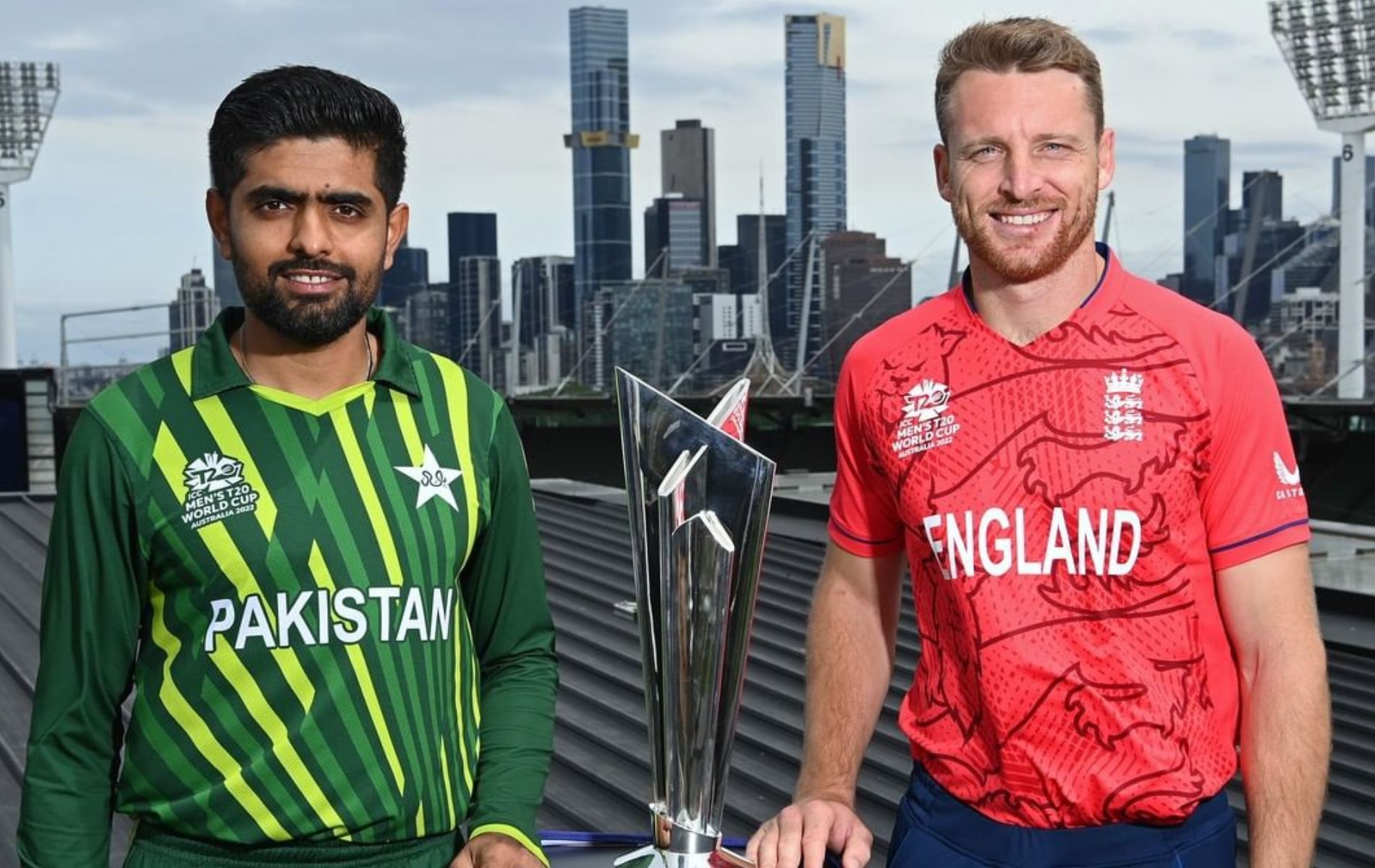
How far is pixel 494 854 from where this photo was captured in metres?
1.21

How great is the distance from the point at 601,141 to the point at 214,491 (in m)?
107

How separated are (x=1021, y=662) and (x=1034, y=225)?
38cm

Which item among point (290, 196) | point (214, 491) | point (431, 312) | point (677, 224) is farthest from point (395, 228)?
point (677, 224)

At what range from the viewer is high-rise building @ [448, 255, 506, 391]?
3538 centimetres

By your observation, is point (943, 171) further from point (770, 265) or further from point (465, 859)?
point (770, 265)

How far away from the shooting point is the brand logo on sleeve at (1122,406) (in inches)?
51.9

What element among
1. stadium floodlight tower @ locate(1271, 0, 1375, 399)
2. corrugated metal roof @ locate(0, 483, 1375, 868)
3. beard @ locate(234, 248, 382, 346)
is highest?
stadium floodlight tower @ locate(1271, 0, 1375, 399)

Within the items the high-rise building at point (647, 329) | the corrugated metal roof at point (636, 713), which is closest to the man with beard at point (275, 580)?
the corrugated metal roof at point (636, 713)

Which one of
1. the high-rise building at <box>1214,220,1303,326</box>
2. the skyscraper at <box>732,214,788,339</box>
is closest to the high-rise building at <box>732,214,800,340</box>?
the skyscraper at <box>732,214,788,339</box>

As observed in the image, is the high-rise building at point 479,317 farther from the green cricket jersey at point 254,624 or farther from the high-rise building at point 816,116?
the high-rise building at point 816,116

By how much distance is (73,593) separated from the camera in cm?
117

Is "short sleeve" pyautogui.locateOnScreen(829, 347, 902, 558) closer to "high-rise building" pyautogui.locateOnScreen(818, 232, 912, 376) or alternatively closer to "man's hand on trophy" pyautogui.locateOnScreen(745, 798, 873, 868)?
"man's hand on trophy" pyautogui.locateOnScreen(745, 798, 873, 868)

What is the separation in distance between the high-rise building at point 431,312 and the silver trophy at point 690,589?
153ft

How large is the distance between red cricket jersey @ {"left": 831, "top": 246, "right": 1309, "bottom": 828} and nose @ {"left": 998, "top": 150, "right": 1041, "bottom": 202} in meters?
0.13
